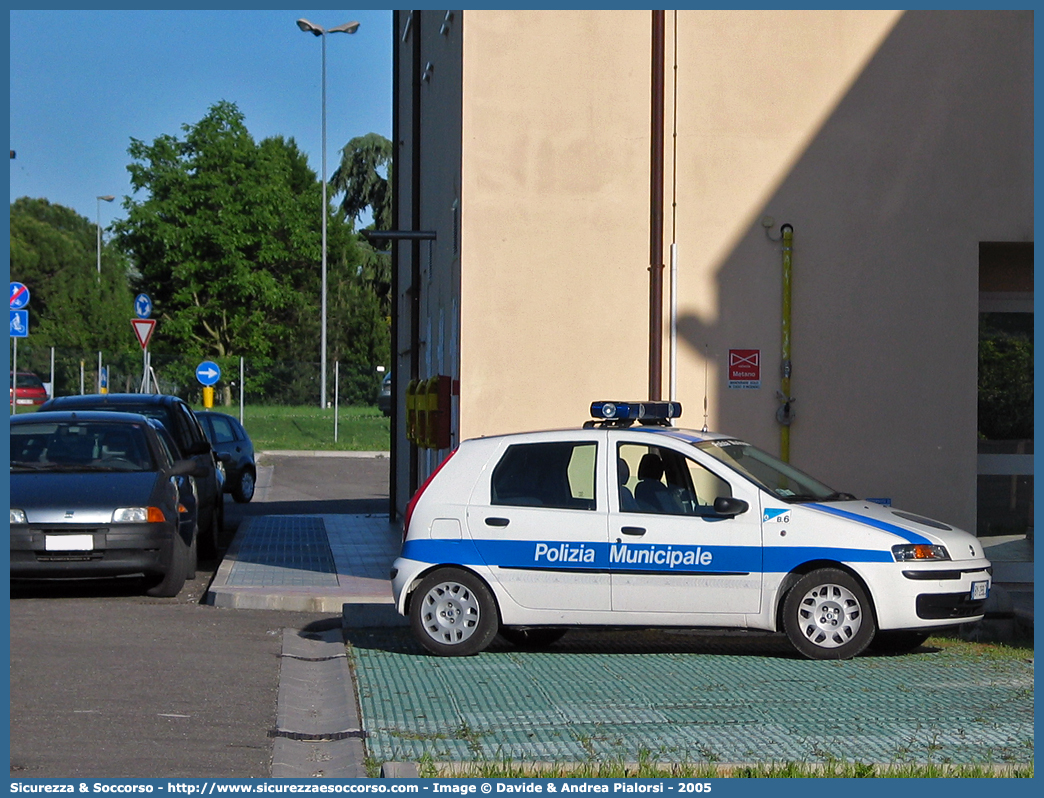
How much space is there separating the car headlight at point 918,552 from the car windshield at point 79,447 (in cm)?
A: 744

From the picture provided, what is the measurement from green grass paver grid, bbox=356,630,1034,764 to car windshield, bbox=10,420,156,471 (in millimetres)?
4613

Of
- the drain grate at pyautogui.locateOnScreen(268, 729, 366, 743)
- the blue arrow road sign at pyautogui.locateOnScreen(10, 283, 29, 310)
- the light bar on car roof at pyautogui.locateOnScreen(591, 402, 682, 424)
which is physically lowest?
the drain grate at pyautogui.locateOnScreen(268, 729, 366, 743)

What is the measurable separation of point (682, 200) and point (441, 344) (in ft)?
12.1

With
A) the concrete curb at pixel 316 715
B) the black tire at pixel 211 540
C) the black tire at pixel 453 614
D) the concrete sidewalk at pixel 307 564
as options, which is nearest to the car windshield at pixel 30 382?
the concrete sidewalk at pixel 307 564

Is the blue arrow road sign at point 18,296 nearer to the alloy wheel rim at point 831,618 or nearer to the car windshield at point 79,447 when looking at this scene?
the car windshield at point 79,447

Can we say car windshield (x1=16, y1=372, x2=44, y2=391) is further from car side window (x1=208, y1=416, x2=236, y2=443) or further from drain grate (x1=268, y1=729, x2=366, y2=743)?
drain grate (x1=268, y1=729, x2=366, y2=743)

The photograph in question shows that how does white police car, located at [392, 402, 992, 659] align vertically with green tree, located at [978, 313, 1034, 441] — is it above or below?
below

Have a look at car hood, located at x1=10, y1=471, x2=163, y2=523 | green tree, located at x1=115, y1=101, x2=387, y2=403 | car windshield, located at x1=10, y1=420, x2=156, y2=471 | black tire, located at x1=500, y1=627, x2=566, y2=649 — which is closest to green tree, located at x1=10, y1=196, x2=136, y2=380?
green tree, located at x1=115, y1=101, x2=387, y2=403

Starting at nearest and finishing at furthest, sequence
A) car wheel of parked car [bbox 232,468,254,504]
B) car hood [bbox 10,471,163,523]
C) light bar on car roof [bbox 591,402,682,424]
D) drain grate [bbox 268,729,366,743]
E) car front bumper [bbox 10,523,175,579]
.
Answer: drain grate [bbox 268,729,366,743], light bar on car roof [bbox 591,402,682,424], car front bumper [bbox 10,523,175,579], car hood [bbox 10,471,163,523], car wheel of parked car [bbox 232,468,254,504]

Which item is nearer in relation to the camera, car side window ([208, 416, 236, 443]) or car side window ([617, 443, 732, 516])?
car side window ([617, 443, 732, 516])

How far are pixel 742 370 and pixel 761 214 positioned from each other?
1513 millimetres

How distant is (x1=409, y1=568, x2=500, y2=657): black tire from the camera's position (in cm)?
970

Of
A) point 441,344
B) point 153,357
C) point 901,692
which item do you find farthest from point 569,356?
point 153,357

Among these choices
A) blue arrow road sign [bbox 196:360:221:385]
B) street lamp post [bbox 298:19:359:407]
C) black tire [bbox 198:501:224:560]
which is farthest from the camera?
street lamp post [bbox 298:19:359:407]
